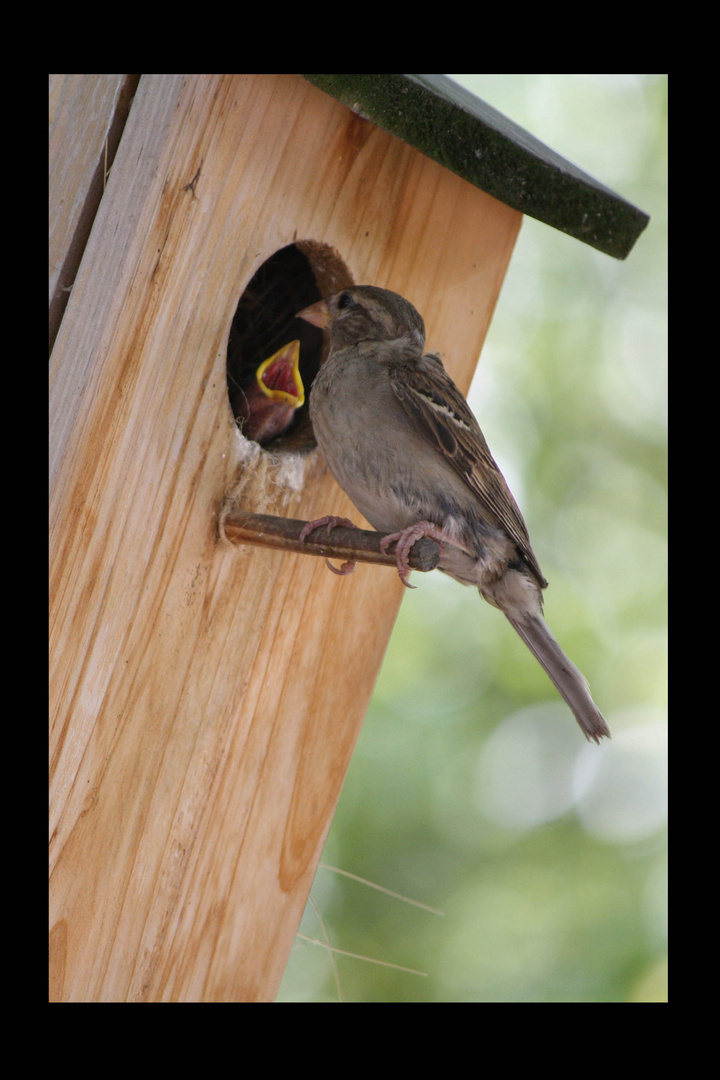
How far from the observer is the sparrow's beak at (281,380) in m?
2.49

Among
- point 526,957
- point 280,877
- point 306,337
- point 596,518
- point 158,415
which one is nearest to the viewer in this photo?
point 158,415

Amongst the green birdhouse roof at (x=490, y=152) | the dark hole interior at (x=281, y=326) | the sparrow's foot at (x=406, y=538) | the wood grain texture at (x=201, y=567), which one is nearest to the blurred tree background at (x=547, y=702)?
the wood grain texture at (x=201, y=567)

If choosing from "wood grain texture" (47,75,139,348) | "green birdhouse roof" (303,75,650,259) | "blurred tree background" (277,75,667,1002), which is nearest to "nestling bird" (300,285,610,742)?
"green birdhouse roof" (303,75,650,259)

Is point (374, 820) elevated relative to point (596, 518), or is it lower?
lower

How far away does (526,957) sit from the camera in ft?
12.9

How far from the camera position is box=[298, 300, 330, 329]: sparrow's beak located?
2.37m

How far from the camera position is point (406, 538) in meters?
2.03

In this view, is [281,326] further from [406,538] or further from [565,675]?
[565,675]

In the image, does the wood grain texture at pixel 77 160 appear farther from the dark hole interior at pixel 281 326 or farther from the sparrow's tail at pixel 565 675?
the sparrow's tail at pixel 565 675

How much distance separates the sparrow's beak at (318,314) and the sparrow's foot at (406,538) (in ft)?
1.79

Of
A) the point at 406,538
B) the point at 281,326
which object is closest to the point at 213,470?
the point at 406,538
